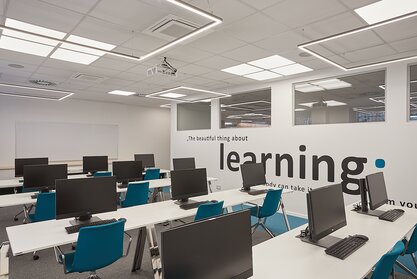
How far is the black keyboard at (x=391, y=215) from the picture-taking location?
2.87m

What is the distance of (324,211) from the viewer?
7.07 feet

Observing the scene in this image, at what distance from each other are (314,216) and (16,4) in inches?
144

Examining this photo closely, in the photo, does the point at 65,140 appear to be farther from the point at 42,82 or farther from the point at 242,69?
the point at 242,69

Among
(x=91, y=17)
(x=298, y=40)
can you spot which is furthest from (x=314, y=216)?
(x=91, y=17)

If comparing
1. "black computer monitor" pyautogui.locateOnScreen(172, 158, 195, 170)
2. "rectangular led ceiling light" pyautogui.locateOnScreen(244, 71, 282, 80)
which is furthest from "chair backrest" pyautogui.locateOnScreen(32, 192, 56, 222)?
"rectangular led ceiling light" pyautogui.locateOnScreen(244, 71, 282, 80)

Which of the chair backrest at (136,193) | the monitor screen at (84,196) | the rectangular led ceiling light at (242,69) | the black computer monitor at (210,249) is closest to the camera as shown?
the black computer monitor at (210,249)

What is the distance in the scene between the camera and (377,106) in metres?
4.72

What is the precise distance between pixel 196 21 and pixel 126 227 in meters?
2.45

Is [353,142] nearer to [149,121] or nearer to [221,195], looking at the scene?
[221,195]

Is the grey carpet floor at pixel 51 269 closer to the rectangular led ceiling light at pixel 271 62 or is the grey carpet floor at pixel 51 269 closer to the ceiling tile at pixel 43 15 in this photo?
the ceiling tile at pixel 43 15

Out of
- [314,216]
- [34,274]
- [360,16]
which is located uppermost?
[360,16]

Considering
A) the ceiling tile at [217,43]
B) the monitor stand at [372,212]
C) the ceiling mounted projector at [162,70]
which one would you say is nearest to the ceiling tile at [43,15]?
the ceiling mounted projector at [162,70]

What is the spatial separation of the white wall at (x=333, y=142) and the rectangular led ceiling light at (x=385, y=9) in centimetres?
180

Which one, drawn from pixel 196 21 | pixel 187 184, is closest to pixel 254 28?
pixel 196 21
